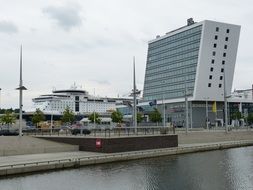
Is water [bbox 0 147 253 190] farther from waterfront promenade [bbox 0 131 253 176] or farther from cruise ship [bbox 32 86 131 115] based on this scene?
cruise ship [bbox 32 86 131 115]

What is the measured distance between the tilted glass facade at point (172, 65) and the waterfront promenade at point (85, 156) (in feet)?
200

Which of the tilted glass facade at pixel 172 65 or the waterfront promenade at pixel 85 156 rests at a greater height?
the tilted glass facade at pixel 172 65

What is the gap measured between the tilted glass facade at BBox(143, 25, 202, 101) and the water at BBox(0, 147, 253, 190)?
314 ft

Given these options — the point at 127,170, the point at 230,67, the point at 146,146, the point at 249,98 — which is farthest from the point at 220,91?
the point at 127,170

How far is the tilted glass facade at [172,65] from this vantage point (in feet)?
443

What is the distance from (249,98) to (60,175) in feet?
470

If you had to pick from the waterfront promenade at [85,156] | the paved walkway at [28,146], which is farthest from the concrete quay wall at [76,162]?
the paved walkway at [28,146]

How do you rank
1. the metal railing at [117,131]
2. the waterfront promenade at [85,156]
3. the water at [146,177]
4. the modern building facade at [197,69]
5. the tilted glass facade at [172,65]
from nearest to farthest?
1. the water at [146,177]
2. the waterfront promenade at [85,156]
3. the metal railing at [117,131]
4. the modern building facade at [197,69]
5. the tilted glass facade at [172,65]

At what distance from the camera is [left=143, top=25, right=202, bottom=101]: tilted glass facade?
13500 cm

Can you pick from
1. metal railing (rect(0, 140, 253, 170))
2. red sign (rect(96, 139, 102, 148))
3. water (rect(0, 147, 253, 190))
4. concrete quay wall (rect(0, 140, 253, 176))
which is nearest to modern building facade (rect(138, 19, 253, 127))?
metal railing (rect(0, 140, 253, 170))

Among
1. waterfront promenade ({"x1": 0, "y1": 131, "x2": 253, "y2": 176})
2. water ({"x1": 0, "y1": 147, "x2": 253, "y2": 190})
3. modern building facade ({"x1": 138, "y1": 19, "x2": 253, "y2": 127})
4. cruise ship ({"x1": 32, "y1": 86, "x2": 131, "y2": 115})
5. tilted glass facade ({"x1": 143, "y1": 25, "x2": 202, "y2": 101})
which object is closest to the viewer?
water ({"x1": 0, "y1": 147, "x2": 253, "y2": 190})

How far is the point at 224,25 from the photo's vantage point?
441 feet

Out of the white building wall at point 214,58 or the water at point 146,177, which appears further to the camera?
the white building wall at point 214,58

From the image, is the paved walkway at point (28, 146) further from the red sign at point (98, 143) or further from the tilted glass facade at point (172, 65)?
the tilted glass facade at point (172, 65)
